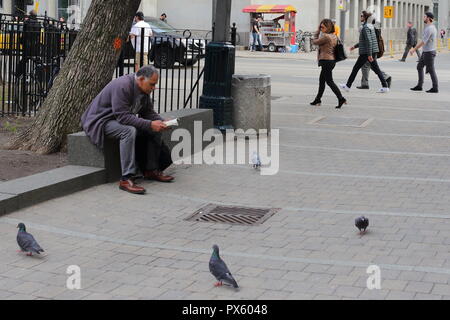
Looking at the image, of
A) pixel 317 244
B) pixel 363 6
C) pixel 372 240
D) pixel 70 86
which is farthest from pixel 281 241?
pixel 363 6

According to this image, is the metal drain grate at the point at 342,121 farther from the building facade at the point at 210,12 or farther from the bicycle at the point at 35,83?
the building facade at the point at 210,12

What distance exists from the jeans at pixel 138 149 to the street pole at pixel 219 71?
3.13 meters

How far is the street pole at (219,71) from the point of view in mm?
12602

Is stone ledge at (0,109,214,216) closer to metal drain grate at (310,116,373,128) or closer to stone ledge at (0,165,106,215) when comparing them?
stone ledge at (0,165,106,215)

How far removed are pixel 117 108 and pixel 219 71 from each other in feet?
12.4

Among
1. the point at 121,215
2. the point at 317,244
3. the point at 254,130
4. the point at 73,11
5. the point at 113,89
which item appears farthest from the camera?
the point at 73,11

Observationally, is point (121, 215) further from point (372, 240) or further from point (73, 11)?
point (73, 11)

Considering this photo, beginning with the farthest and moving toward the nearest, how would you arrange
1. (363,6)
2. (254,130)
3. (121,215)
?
(363,6) → (254,130) → (121,215)

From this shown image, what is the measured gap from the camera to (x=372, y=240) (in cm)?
732

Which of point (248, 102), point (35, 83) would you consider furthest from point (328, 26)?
point (35, 83)

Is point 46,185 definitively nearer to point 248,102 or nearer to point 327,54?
point 248,102

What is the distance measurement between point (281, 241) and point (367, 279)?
1.28 meters
